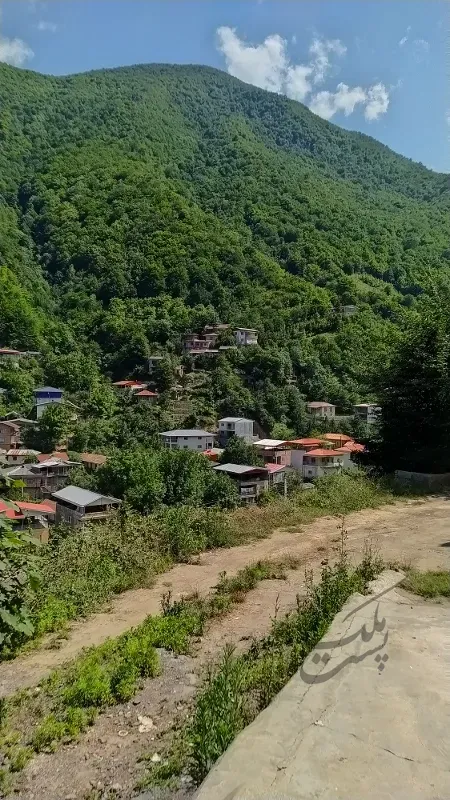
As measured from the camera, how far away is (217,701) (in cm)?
257

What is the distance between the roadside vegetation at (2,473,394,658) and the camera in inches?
167

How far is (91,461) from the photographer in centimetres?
3866

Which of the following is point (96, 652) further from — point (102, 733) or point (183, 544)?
point (183, 544)

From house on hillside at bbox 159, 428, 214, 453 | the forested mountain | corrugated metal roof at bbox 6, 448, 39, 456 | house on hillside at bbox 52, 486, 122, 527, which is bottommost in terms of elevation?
house on hillside at bbox 52, 486, 122, 527

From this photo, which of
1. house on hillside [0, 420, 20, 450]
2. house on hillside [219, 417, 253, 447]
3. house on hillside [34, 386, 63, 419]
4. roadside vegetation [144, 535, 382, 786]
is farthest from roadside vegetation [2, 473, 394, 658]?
house on hillside [34, 386, 63, 419]

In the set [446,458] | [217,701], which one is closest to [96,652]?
[217,701]

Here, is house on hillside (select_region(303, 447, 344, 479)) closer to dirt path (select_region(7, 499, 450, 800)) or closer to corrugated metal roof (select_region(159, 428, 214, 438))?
corrugated metal roof (select_region(159, 428, 214, 438))

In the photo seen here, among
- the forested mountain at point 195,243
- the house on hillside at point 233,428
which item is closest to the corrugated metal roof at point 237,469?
the house on hillside at point 233,428

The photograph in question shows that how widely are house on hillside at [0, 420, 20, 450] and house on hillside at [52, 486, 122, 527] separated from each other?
15.5 meters

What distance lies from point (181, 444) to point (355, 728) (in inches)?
1632

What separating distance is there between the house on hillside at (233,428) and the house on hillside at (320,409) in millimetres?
7044

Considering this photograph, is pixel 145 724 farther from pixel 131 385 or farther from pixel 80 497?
pixel 131 385

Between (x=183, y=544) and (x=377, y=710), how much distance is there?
3246mm

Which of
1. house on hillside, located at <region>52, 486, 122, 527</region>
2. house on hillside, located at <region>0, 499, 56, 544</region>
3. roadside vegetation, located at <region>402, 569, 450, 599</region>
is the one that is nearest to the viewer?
roadside vegetation, located at <region>402, 569, 450, 599</region>
